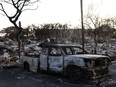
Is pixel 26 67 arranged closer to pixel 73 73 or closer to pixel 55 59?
pixel 55 59

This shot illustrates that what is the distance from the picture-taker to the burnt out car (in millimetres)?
11727

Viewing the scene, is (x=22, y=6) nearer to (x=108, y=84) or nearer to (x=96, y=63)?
(x=96, y=63)

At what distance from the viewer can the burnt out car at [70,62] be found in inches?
462

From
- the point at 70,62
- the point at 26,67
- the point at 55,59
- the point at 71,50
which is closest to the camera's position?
the point at 70,62

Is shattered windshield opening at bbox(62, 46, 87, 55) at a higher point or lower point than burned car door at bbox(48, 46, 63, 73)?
higher

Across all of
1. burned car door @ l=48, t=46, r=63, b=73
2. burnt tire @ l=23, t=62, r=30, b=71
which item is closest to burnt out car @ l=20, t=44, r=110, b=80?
burned car door @ l=48, t=46, r=63, b=73

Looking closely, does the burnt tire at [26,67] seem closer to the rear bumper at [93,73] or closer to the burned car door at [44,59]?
the burned car door at [44,59]

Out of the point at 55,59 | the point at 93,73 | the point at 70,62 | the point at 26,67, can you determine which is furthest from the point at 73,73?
the point at 26,67

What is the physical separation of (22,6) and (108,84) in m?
12.2

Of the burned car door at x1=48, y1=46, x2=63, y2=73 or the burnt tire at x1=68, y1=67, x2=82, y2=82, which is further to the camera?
the burned car door at x1=48, y1=46, x2=63, y2=73

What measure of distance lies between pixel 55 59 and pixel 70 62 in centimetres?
114

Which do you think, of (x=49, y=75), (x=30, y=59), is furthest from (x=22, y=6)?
(x=49, y=75)

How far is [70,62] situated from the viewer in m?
12.3

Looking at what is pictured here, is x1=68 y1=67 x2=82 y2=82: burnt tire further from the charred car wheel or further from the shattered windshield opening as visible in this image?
the shattered windshield opening
